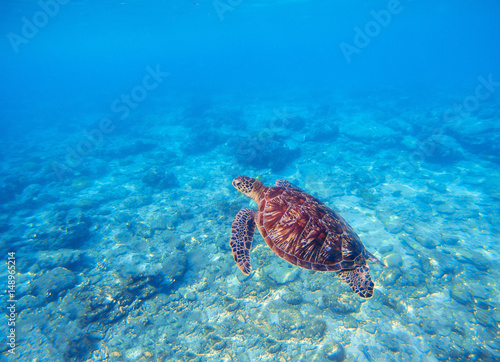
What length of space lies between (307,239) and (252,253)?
3.60 metres

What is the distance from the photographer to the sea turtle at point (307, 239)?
172 inches

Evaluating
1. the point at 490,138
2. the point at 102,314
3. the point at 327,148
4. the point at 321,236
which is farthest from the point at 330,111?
the point at 102,314

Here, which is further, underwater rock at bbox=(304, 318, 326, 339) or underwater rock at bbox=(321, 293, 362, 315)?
underwater rock at bbox=(321, 293, 362, 315)

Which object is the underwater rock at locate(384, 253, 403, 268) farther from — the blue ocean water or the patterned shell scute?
the patterned shell scute

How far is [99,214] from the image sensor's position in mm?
10562

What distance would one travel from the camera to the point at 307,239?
4484 millimetres

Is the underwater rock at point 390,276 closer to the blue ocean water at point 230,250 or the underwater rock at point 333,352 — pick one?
the blue ocean water at point 230,250

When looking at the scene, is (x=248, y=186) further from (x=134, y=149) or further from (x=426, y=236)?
(x=134, y=149)

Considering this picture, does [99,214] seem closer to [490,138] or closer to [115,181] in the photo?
[115,181]

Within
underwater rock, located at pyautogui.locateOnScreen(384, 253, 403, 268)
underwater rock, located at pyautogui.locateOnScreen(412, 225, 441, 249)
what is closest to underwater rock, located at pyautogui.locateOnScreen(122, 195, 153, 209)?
underwater rock, located at pyautogui.locateOnScreen(384, 253, 403, 268)

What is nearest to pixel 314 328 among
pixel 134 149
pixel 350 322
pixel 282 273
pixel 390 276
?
pixel 350 322

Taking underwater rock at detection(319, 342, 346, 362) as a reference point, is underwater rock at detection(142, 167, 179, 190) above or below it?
above

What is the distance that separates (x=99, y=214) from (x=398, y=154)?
2007cm

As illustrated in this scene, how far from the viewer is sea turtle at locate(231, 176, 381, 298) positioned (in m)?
4.36
